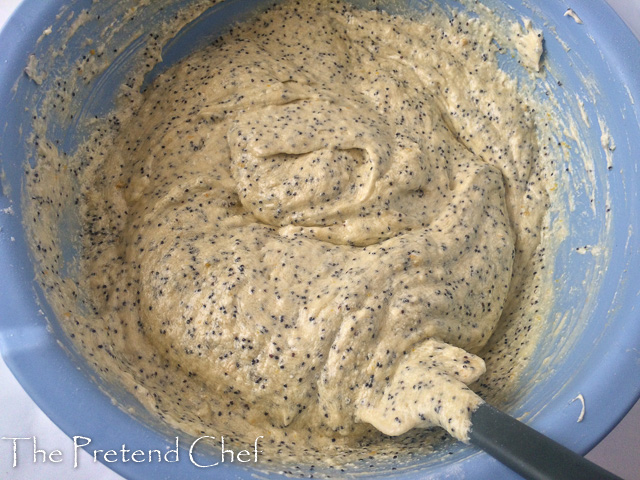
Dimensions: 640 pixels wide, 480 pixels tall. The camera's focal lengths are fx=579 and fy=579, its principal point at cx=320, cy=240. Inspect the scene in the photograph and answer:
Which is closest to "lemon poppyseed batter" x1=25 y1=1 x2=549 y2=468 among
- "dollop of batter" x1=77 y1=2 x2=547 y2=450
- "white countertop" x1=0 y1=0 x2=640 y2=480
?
"dollop of batter" x1=77 y1=2 x2=547 y2=450

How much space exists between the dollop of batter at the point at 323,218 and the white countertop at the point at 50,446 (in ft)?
1.65

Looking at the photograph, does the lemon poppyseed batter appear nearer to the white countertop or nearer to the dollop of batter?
the dollop of batter

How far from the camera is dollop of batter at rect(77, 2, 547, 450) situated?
53.7 inches

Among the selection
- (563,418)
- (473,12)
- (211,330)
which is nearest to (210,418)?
(211,330)

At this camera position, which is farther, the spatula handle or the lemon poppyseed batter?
the lemon poppyseed batter

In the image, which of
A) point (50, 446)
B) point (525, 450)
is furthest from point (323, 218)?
point (50, 446)

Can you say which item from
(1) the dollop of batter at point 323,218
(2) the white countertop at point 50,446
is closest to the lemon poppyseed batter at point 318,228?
(1) the dollop of batter at point 323,218

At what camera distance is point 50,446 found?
1.71m

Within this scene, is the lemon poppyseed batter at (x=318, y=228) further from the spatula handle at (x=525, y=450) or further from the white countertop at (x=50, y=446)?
the white countertop at (x=50, y=446)

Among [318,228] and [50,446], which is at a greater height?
[318,228]

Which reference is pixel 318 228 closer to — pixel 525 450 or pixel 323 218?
pixel 323 218

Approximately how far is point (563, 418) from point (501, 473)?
0.17 meters

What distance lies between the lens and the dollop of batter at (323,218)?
1.36m

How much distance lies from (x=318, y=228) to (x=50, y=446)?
103cm
